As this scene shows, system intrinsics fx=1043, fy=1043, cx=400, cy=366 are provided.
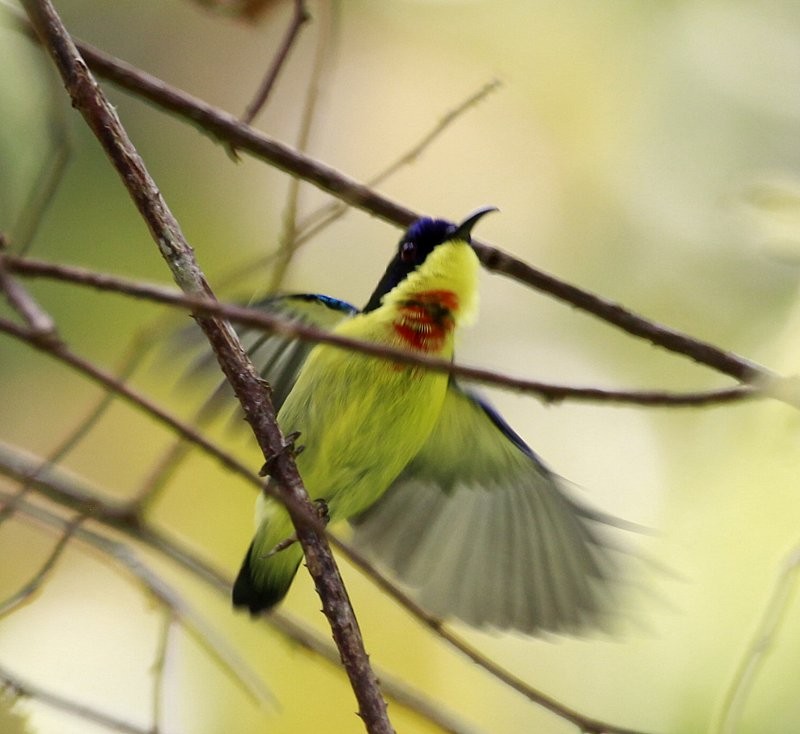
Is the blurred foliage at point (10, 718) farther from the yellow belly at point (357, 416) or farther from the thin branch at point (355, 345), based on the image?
the thin branch at point (355, 345)

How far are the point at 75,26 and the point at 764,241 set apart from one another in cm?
348

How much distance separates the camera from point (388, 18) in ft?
16.4

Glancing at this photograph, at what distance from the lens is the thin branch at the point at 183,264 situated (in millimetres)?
1300

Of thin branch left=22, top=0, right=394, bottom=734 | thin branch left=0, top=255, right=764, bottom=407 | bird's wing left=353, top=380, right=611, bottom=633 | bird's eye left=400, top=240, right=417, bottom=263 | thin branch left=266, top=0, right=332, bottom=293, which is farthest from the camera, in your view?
bird's wing left=353, top=380, right=611, bottom=633

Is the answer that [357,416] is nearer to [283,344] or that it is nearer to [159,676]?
[283,344]

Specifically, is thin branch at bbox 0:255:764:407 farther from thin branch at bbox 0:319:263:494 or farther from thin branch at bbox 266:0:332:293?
thin branch at bbox 266:0:332:293

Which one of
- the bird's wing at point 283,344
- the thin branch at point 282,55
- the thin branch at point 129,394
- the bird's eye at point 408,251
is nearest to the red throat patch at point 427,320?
the bird's eye at point 408,251

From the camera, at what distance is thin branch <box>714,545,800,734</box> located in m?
1.63

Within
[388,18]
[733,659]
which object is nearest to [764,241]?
[733,659]

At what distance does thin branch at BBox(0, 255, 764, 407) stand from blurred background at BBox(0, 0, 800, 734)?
1.39 metres

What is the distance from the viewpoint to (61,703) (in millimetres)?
1669

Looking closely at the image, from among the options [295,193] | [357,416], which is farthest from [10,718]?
[295,193]

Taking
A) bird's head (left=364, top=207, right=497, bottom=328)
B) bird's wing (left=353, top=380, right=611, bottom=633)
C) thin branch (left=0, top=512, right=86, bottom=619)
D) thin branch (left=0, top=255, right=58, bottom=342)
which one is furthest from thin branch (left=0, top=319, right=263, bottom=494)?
bird's wing (left=353, top=380, right=611, bottom=633)

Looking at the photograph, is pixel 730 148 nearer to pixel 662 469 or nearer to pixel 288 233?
pixel 662 469
